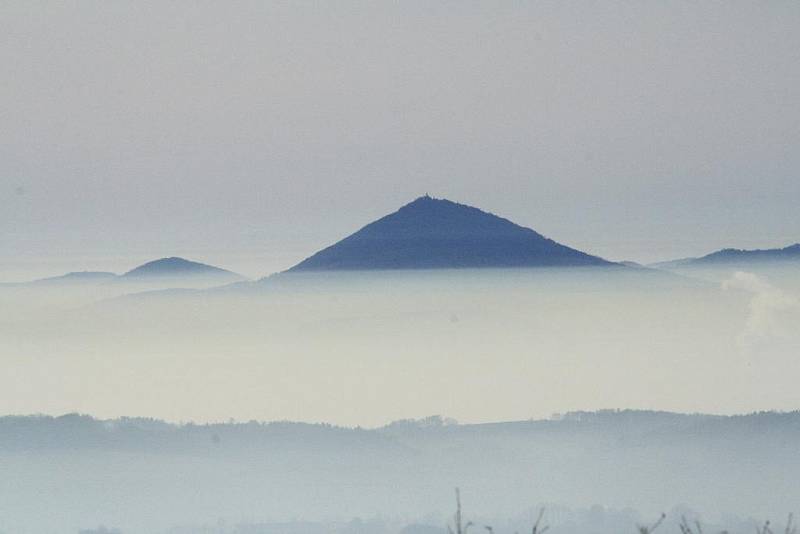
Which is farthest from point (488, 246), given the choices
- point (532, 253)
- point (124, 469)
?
point (124, 469)

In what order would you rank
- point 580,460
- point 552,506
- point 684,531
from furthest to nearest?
1. point 580,460
2. point 552,506
3. point 684,531

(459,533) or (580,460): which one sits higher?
(459,533)

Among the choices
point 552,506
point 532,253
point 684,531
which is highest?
point 532,253

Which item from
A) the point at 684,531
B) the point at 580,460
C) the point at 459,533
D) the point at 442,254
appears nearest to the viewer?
the point at 459,533

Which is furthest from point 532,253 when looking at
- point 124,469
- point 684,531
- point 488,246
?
point 684,531

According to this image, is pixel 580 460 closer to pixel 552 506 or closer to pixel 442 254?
pixel 552 506

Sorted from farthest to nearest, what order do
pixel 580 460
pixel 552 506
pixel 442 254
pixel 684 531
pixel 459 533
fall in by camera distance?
pixel 442 254 < pixel 580 460 < pixel 552 506 < pixel 684 531 < pixel 459 533

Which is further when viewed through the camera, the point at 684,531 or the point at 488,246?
the point at 488,246

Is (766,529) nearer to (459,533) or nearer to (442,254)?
(459,533)

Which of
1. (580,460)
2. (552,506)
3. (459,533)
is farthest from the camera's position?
(580,460)
